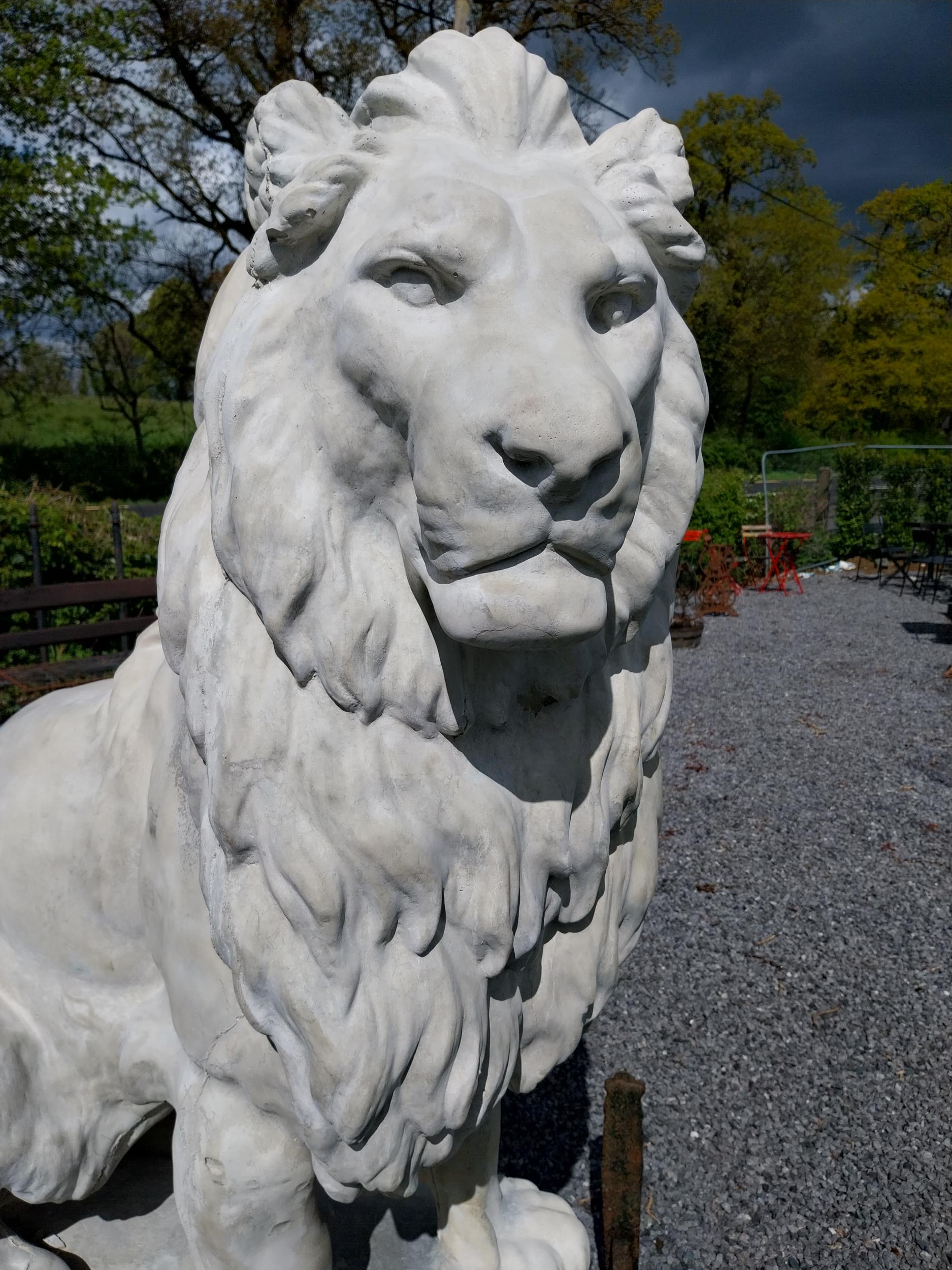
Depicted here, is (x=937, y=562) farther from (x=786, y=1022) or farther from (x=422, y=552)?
(x=422, y=552)

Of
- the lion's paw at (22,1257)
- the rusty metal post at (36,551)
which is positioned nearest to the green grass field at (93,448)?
the rusty metal post at (36,551)

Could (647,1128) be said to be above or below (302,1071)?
below

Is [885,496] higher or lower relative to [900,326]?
lower

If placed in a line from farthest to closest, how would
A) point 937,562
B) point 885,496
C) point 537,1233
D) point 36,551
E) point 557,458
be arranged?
point 885,496 < point 937,562 < point 36,551 < point 537,1233 < point 557,458

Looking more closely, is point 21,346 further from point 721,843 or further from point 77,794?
point 77,794

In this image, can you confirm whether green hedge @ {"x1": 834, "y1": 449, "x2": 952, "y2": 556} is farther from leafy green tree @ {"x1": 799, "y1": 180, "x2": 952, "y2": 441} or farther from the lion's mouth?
the lion's mouth

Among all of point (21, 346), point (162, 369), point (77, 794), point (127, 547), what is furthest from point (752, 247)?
point (77, 794)

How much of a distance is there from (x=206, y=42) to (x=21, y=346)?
15.9ft

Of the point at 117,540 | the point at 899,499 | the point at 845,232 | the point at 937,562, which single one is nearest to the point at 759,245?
the point at 845,232

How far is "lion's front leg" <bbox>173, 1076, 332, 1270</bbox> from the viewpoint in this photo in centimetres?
125

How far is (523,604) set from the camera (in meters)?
0.90

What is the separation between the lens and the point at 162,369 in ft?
63.6

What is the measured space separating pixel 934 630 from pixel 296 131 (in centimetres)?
1071

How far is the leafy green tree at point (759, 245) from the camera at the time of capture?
87.3 feet
